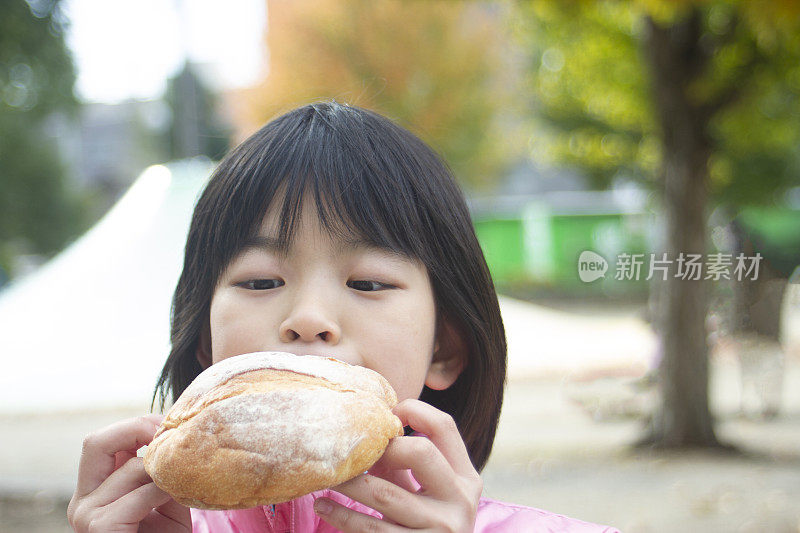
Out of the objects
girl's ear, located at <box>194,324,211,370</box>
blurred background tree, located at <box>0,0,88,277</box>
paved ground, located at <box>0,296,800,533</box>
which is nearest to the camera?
girl's ear, located at <box>194,324,211,370</box>

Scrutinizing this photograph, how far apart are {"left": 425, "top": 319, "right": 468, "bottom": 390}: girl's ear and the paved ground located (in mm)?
4184

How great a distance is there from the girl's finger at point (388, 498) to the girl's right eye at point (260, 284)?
43 centimetres

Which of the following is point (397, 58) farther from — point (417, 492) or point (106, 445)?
point (417, 492)

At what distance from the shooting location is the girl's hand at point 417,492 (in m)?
1.20

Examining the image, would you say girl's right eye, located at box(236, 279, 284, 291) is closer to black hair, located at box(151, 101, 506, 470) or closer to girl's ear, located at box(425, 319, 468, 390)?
black hair, located at box(151, 101, 506, 470)

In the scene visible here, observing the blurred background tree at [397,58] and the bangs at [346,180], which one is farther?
the blurred background tree at [397,58]

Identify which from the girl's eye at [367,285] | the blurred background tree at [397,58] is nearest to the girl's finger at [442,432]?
the girl's eye at [367,285]

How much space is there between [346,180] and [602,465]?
638 centimetres

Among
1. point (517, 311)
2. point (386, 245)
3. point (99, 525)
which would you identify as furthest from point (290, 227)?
point (517, 311)

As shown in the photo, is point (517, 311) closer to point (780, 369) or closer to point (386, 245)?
point (780, 369)

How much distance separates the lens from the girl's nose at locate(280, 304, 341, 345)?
1325 millimetres

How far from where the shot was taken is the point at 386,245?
151 centimetres

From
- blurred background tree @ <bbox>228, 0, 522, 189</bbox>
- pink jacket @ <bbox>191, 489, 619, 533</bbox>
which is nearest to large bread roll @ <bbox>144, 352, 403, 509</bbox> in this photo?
pink jacket @ <bbox>191, 489, 619, 533</bbox>

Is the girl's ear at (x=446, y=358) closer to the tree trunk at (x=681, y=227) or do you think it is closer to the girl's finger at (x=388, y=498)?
the girl's finger at (x=388, y=498)
